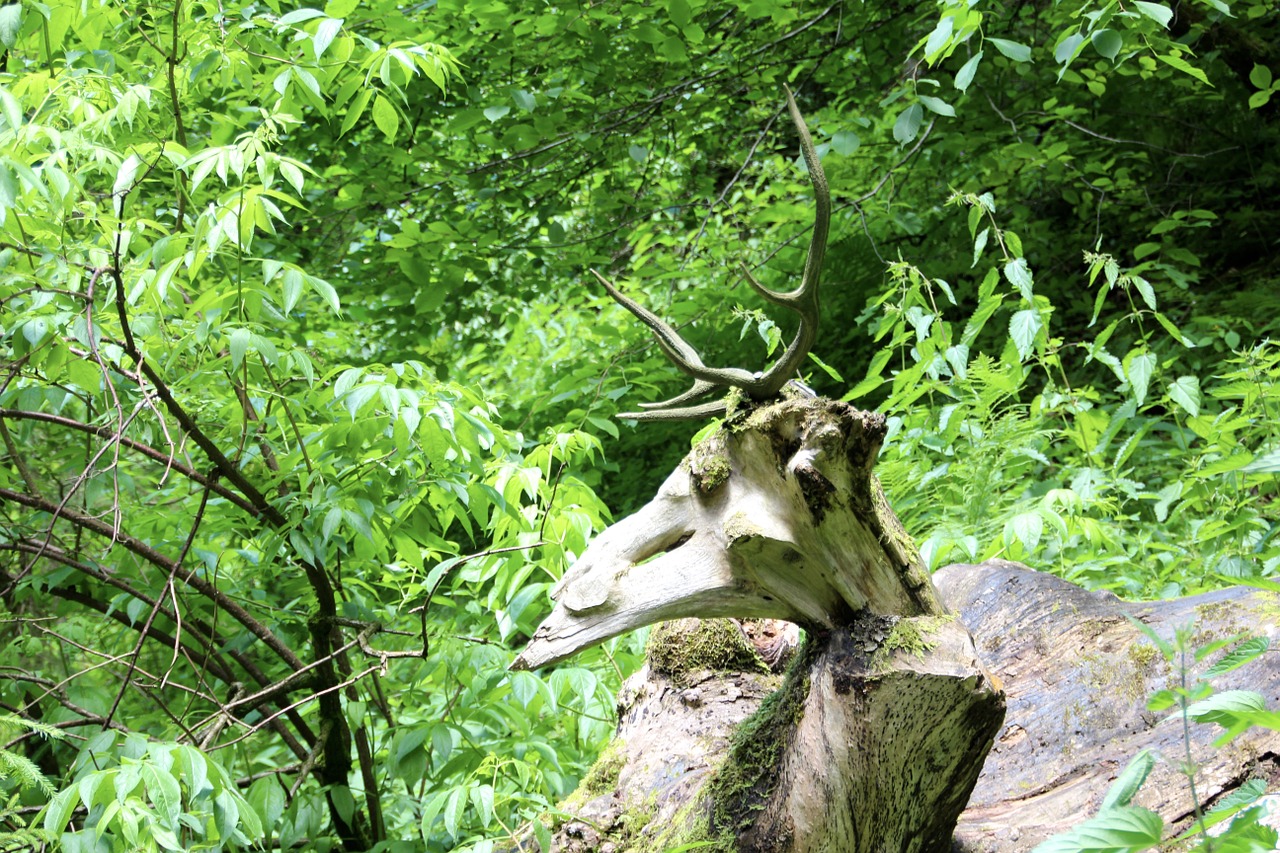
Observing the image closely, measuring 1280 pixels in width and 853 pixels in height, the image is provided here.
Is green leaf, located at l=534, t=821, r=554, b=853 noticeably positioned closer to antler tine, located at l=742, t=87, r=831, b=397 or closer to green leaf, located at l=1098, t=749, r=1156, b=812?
antler tine, located at l=742, t=87, r=831, b=397

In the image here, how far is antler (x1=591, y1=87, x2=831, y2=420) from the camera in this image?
5.57 feet

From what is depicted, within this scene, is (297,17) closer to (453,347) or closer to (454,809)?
(454,809)

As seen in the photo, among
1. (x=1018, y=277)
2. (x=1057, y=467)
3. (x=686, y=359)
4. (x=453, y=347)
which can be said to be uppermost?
(x=686, y=359)

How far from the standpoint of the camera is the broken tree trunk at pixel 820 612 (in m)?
1.74

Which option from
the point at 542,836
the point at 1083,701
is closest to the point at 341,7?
the point at 542,836

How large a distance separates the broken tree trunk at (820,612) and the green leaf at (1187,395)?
1.57m

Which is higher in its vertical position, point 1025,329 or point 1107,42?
point 1107,42

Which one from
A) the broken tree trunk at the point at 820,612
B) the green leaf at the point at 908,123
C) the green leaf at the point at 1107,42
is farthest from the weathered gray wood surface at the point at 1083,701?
the green leaf at the point at 908,123

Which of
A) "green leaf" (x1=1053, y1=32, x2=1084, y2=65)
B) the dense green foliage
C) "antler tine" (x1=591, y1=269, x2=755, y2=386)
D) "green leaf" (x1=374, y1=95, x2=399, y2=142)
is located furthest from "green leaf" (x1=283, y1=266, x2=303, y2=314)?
"green leaf" (x1=1053, y1=32, x2=1084, y2=65)

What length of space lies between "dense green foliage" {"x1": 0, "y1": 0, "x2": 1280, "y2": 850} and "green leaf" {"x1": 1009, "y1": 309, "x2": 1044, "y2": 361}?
0.02 meters

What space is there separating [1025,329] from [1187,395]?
0.51m

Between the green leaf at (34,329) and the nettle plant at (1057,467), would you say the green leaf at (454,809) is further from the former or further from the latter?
the nettle plant at (1057,467)

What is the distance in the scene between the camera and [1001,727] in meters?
2.12

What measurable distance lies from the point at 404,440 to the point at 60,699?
3.75ft
